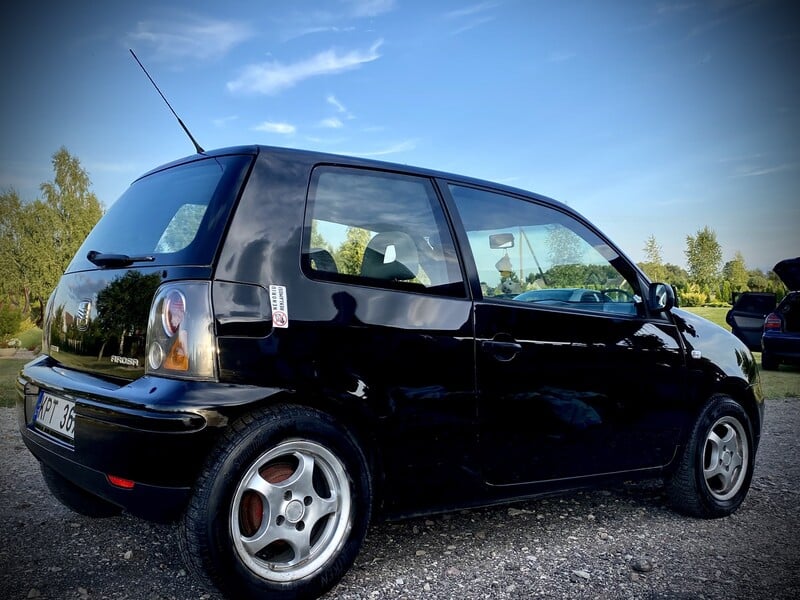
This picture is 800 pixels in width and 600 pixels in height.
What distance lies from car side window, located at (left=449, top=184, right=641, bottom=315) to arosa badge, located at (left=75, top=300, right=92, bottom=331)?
1.61m

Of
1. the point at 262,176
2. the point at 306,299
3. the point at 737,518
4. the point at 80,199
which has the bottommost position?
the point at 737,518

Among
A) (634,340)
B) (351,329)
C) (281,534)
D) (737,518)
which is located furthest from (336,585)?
(737,518)

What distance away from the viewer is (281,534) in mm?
2285

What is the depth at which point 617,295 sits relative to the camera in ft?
11.2

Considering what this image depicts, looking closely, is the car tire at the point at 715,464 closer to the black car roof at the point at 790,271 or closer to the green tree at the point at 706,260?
the black car roof at the point at 790,271

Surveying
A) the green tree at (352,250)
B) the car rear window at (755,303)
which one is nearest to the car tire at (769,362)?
the car rear window at (755,303)

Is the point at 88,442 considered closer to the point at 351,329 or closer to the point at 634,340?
the point at 351,329

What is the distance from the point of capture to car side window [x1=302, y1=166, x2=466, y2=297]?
2473 millimetres

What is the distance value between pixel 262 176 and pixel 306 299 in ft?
1.65

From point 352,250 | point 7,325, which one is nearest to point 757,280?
point 7,325

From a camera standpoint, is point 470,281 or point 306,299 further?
point 470,281

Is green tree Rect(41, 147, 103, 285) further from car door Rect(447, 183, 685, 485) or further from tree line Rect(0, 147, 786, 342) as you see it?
car door Rect(447, 183, 685, 485)

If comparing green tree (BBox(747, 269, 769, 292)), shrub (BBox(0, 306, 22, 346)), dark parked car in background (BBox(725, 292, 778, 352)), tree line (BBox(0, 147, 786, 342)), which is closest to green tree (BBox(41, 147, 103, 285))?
tree line (BBox(0, 147, 786, 342))

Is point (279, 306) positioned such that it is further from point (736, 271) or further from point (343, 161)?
point (736, 271)
